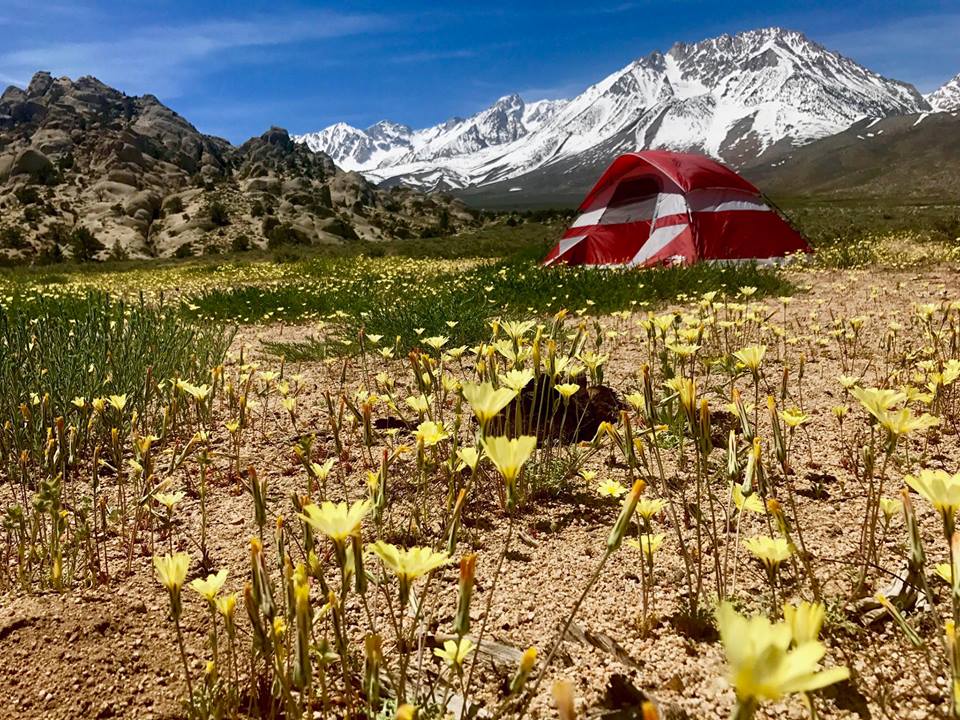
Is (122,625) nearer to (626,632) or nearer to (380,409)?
(626,632)

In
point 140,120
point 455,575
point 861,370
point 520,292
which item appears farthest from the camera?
point 140,120

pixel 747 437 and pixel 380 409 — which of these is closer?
pixel 747 437

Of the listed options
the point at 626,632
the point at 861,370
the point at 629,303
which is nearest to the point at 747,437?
the point at 626,632

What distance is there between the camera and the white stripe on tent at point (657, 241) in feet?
39.5

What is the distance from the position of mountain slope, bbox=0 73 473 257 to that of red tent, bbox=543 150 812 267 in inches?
1131

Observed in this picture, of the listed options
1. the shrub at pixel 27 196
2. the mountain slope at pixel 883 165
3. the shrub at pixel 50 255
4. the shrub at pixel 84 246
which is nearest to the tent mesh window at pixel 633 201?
the shrub at pixel 50 255

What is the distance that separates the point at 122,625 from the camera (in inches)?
66.4

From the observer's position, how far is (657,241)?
483 inches

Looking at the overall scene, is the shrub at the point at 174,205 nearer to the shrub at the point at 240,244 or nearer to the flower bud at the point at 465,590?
the shrub at the point at 240,244

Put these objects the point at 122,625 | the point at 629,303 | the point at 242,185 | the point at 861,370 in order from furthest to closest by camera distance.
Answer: the point at 242,185, the point at 629,303, the point at 861,370, the point at 122,625

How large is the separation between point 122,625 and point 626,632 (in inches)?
57.7

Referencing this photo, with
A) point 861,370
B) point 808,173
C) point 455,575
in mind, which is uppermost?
point 808,173

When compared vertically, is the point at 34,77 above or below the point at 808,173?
above

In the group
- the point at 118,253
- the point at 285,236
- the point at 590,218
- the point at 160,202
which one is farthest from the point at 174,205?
the point at 590,218
